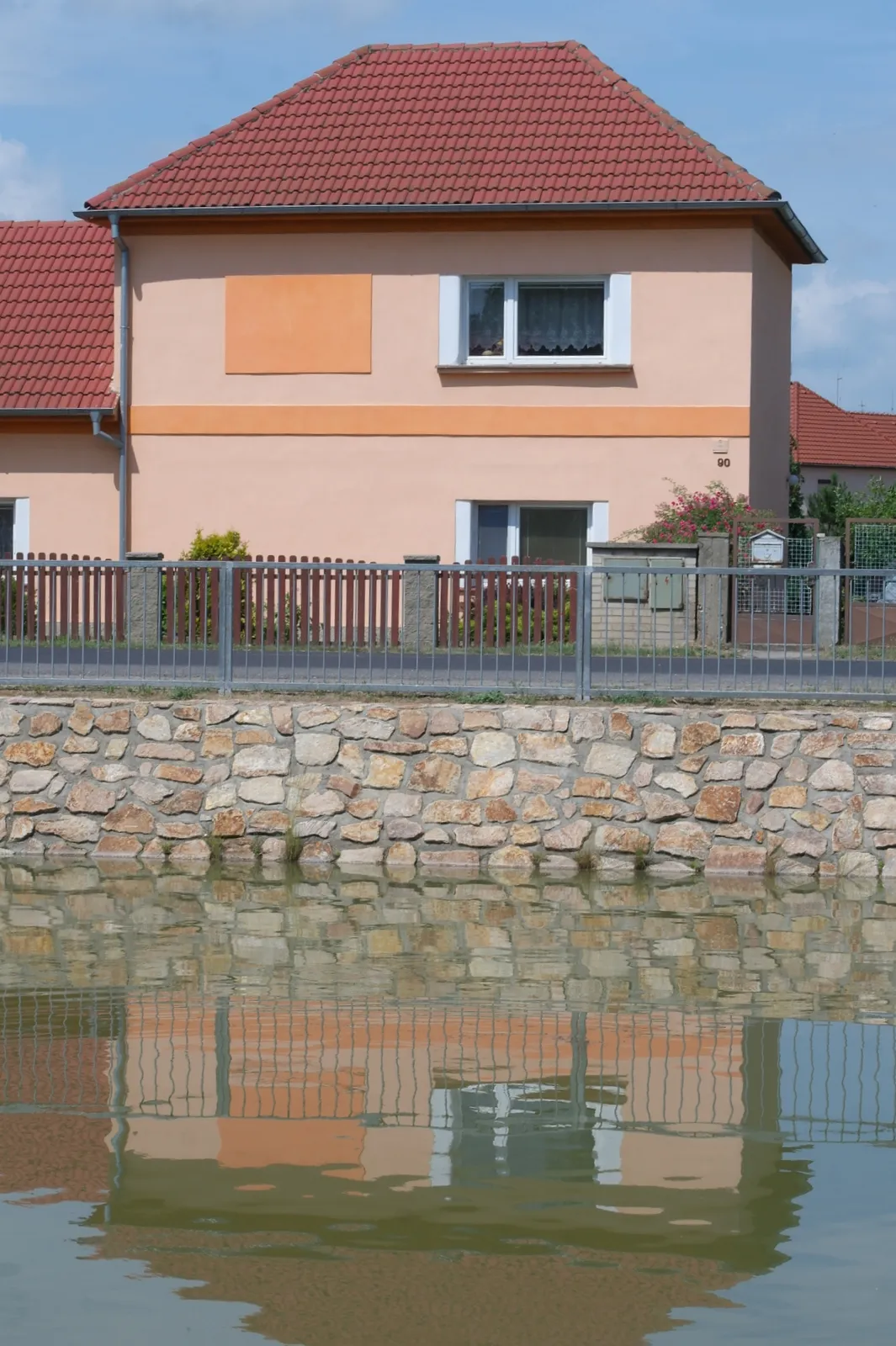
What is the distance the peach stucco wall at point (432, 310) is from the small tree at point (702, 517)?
120 cm

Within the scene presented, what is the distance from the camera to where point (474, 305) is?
23.0 m

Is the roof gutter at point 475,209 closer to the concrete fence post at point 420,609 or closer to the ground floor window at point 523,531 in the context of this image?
the ground floor window at point 523,531

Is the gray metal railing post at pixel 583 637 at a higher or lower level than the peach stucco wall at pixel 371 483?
lower

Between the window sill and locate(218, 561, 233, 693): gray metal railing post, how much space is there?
9266mm

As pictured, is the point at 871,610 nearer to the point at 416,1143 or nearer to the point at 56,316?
the point at 416,1143

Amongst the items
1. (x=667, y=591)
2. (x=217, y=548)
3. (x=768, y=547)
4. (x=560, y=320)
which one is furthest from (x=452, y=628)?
→ (x=560, y=320)

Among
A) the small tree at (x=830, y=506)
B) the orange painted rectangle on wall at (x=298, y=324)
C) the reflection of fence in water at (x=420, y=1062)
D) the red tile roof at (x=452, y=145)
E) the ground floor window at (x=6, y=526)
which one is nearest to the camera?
the reflection of fence in water at (x=420, y=1062)

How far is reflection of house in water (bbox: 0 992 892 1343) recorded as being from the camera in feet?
18.2

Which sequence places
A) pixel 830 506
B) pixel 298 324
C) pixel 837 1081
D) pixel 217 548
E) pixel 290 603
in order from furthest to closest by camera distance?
pixel 830 506, pixel 298 324, pixel 217 548, pixel 290 603, pixel 837 1081

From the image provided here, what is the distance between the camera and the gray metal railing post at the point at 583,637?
13.5 meters

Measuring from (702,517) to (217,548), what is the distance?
19.3 ft

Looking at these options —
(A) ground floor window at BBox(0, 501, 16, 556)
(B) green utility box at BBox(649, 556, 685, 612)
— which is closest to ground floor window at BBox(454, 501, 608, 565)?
(A) ground floor window at BBox(0, 501, 16, 556)

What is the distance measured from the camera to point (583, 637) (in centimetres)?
1348

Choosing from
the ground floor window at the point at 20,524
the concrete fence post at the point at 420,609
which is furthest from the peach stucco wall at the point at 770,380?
the concrete fence post at the point at 420,609
